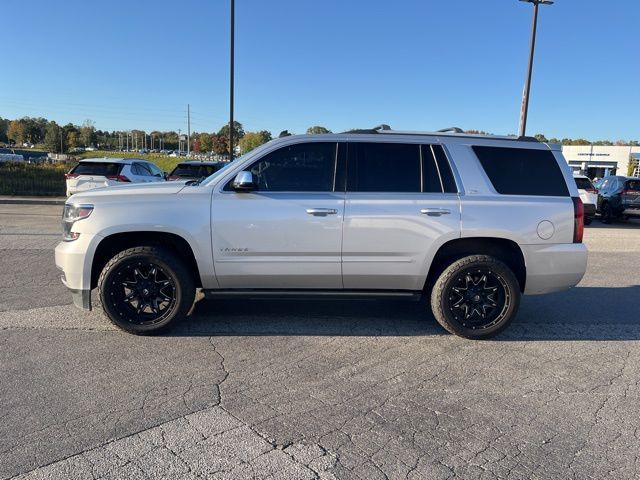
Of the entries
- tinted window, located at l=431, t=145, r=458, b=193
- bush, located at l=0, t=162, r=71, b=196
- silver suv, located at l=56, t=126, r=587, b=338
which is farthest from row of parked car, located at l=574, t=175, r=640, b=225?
bush, located at l=0, t=162, r=71, b=196

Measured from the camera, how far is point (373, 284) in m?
4.67

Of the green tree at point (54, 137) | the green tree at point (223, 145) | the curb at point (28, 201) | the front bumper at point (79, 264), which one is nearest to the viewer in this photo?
the front bumper at point (79, 264)

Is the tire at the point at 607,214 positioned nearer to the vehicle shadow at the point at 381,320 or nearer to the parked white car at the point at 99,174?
the vehicle shadow at the point at 381,320

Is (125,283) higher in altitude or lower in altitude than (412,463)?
higher

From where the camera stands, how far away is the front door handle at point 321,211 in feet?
14.7

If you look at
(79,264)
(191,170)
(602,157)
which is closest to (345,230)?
(79,264)

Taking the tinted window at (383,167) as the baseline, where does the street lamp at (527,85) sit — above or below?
above

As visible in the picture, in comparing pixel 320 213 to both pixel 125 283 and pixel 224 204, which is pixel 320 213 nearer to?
pixel 224 204

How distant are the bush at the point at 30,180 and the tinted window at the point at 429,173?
784 inches

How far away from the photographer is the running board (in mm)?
4633

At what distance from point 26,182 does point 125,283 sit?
1934 cm

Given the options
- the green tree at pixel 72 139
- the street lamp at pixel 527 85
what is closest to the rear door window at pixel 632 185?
the street lamp at pixel 527 85

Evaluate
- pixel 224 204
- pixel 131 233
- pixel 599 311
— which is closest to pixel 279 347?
pixel 224 204

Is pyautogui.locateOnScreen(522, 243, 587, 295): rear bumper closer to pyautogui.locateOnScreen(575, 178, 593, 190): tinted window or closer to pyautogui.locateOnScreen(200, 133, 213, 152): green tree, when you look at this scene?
pyautogui.locateOnScreen(575, 178, 593, 190): tinted window
